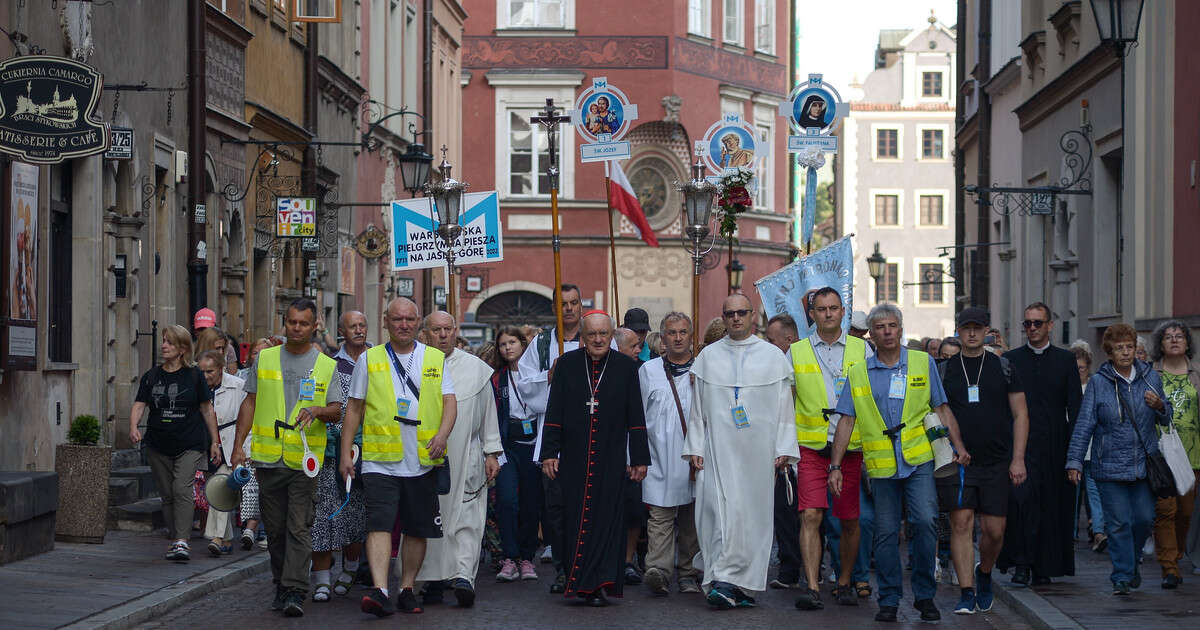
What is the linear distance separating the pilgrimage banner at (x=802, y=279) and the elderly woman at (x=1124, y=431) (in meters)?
6.12

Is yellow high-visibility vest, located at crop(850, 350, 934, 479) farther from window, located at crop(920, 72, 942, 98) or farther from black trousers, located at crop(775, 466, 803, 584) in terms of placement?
window, located at crop(920, 72, 942, 98)

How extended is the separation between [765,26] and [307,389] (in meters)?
42.1

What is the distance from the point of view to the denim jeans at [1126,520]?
12.5 meters

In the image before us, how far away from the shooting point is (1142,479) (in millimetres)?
12719

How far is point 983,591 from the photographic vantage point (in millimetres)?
11969

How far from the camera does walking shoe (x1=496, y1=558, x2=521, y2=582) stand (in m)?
13.9

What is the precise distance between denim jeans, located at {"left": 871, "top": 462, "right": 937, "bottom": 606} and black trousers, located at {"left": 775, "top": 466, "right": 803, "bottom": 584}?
180cm

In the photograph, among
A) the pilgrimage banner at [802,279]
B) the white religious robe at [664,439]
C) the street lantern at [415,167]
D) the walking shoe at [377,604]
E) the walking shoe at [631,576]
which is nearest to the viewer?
the walking shoe at [377,604]

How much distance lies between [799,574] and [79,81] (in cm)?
630

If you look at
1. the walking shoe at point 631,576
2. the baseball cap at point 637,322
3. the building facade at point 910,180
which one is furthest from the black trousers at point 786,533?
the building facade at point 910,180

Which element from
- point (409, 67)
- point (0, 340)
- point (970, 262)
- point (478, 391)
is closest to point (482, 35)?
point (409, 67)

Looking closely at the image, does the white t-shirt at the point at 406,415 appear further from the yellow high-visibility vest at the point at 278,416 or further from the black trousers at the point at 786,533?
the black trousers at the point at 786,533

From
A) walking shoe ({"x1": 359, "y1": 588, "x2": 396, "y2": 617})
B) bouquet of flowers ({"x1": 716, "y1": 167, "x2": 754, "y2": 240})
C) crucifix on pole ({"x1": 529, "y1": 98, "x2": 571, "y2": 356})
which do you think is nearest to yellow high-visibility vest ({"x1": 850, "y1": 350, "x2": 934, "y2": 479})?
walking shoe ({"x1": 359, "y1": 588, "x2": 396, "y2": 617})

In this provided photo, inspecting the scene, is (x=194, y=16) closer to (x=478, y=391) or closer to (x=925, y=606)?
(x=478, y=391)
